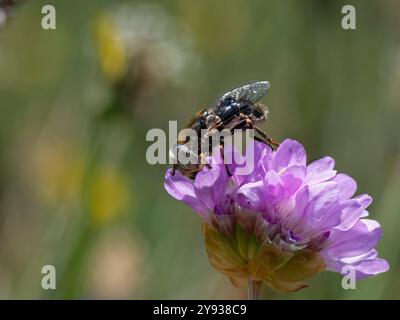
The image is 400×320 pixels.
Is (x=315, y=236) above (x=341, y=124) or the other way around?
the other way around

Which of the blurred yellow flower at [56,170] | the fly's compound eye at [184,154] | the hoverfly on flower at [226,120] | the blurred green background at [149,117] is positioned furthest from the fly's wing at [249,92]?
the blurred yellow flower at [56,170]

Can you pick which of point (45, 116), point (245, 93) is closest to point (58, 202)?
point (45, 116)

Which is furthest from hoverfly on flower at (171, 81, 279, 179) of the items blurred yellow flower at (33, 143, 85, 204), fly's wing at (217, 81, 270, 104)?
blurred yellow flower at (33, 143, 85, 204)

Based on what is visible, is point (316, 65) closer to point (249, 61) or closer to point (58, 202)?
point (249, 61)

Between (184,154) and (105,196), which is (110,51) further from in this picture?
(184,154)

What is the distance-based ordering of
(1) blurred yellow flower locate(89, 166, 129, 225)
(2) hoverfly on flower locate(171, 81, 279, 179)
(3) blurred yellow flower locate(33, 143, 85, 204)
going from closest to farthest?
(2) hoverfly on flower locate(171, 81, 279, 179) < (1) blurred yellow flower locate(89, 166, 129, 225) < (3) blurred yellow flower locate(33, 143, 85, 204)

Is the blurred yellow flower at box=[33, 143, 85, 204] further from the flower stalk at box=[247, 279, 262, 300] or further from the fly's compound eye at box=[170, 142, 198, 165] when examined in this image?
the flower stalk at box=[247, 279, 262, 300]
